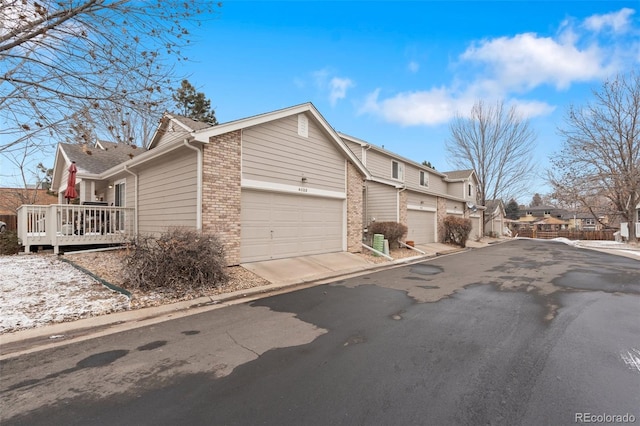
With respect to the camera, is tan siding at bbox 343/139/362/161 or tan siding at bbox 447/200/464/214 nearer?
tan siding at bbox 343/139/362/161

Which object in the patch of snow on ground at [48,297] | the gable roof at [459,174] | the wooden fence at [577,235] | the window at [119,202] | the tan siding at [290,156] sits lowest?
the wooden fence at [577,235]

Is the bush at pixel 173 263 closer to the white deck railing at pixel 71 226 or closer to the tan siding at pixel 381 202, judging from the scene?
the white deck railing at pixel 71 226

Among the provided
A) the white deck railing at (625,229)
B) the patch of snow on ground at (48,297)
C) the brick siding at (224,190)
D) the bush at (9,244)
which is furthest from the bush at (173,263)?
the white deck railing at (625,229)

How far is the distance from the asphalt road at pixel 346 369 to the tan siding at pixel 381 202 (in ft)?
36.7

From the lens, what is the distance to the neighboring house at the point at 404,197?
57.0 feet

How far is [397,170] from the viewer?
22.9 m

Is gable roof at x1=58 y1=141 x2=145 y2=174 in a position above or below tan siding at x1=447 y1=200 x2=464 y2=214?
above

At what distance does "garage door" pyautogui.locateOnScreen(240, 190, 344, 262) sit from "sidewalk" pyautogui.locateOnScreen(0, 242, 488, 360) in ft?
1.27

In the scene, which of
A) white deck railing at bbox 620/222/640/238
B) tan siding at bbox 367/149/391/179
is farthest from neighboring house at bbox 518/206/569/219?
tan siding at bbox 367/149/391/179

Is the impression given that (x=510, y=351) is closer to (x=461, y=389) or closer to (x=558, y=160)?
(x=461, y=389)

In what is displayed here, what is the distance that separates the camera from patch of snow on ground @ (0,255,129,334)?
4887mm

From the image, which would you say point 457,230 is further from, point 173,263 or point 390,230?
point 173,263

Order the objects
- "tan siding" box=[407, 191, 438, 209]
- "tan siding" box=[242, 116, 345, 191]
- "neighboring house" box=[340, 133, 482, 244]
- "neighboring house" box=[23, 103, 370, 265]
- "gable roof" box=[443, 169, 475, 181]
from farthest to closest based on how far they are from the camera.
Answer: "gable roof" box=[443, 169, 475, 181]
"tan siding" box=[407, 191, 438, 209]
"neighboring house" box=[340, 133, 482, 244]
"tan siding" box=[242, 116, 345, 191]
"neighboring house" box=[23, 103, 370, 265]

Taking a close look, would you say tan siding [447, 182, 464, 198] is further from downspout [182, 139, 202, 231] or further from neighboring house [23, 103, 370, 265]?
downspout [182, 139, 202, 231]
